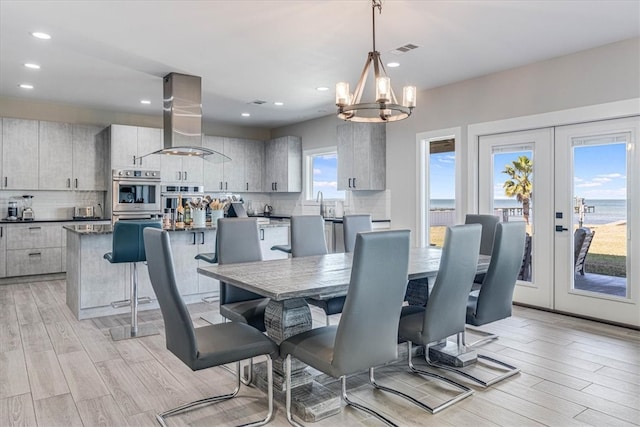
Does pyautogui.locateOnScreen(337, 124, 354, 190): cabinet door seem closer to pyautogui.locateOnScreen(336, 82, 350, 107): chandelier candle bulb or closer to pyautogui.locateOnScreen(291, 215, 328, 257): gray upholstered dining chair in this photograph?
pyautogui.locateOnScreen(291, 215, 328, 257): gray upholstered dining chair

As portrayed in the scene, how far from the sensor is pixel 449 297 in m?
2.47

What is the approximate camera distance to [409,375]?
2.91m

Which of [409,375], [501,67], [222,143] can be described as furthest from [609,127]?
[222,143]

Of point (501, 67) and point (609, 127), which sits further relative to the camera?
point (501, 67)

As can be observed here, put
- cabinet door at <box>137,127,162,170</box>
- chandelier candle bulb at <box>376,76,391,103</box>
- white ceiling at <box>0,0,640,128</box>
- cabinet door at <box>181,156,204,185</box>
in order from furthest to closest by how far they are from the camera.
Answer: cabinet door at <box>181,156,204,185</box>, cabinet door at <box>137,127,162,170</box>, white ceiling at <box>0,0,640,128</box>, chandelier candle bulb at <box>376,76,391,103</box>

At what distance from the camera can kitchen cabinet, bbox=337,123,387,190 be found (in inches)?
244

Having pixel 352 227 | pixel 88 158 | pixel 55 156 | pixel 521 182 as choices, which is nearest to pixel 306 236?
pixel 352 227

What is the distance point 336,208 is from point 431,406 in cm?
500

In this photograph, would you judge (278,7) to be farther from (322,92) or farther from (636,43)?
(636,43)

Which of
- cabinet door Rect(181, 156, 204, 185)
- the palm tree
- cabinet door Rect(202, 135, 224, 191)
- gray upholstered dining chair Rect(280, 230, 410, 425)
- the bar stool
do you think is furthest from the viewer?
cabinet door Rect(202, 135, 224, 191)

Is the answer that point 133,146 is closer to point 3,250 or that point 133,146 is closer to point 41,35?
point 3,250

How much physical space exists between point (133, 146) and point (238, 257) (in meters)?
4.53

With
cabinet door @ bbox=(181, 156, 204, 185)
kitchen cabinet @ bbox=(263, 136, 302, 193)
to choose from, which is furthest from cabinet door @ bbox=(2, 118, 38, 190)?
kitchen cabinet @ bbox=(263, 136, 302, 193)

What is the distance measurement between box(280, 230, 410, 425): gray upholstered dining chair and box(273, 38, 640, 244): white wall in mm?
3311
